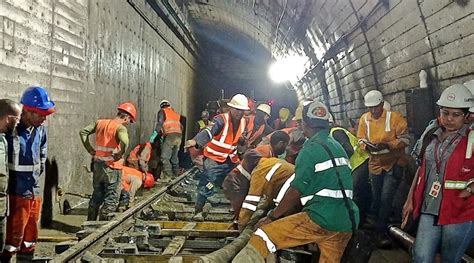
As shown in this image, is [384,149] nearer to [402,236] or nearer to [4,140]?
[402,236]

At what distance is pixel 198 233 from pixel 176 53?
11749mm

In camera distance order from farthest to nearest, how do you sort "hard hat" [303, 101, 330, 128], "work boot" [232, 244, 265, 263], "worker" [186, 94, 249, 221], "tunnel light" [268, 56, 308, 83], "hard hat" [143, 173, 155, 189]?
"tunnel light" [268, 56, 308, 83], "hard hat" [143, 173, 155, 189], "worker" [186, 94, 249, 221], "hard hat" [303, 101, 330, 128], "work boot" [232, 244, 265, 263]

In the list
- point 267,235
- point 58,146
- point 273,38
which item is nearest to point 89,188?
point 58,146

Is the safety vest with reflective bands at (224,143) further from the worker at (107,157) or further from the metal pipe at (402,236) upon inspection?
the metal pipe at (402,236)

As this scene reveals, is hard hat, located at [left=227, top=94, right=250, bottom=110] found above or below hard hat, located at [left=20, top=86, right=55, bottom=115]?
above

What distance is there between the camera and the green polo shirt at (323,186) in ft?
12.6

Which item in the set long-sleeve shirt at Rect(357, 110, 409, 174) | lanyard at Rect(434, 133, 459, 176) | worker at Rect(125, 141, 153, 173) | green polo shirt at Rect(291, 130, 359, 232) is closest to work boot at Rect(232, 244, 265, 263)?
green polo shirt at Rect(291, 130, 359, 232)

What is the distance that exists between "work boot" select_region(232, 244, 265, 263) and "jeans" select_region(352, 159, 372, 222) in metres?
3.84

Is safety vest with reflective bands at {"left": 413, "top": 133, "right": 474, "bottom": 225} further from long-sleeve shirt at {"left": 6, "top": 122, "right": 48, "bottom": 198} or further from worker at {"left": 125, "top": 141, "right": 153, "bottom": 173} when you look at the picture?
worker at {"left": 125, "top": 141, "right": 153, "bottom": 173}

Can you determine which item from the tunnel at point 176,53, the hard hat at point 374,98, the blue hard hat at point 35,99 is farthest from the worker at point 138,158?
the blue hard hat at point 35,99

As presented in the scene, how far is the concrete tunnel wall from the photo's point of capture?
5.73m

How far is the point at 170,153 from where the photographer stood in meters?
12.2

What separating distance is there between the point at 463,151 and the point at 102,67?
6.86 metres

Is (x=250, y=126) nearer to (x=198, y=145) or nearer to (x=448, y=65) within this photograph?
(x=198, y=145)
